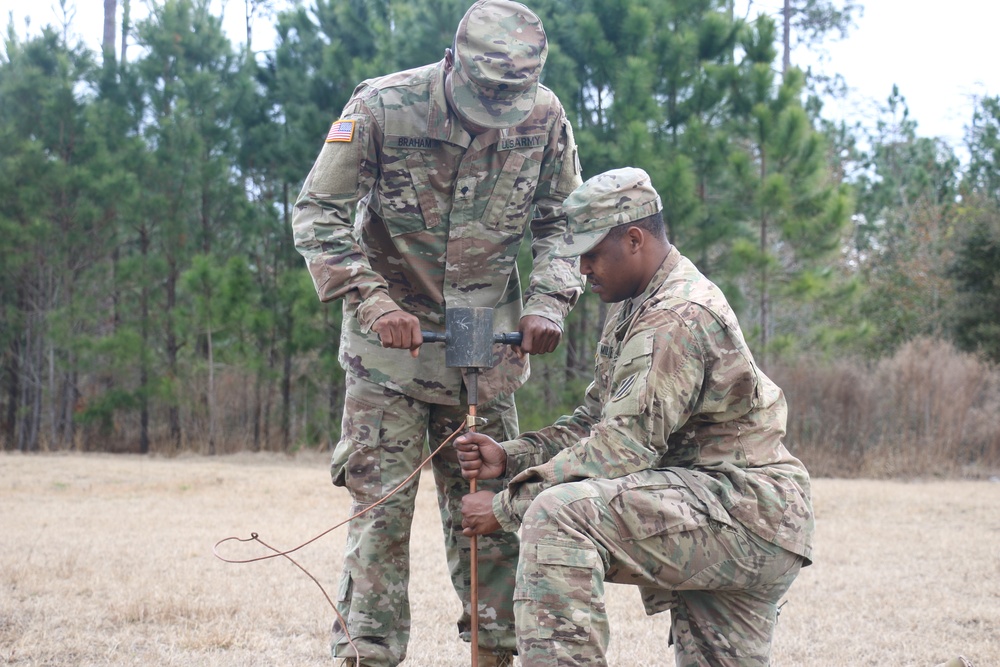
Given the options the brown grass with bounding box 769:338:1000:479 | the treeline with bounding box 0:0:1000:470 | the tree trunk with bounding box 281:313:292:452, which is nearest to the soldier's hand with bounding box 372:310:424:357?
the treeline with bounding box 0:0:1000:470

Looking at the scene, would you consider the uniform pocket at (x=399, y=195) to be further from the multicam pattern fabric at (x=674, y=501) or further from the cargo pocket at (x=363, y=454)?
the multicam pattern fabric at (x=674, y=501)

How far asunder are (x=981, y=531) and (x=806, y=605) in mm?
3404

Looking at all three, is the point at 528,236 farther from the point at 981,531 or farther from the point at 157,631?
the point at 157,631

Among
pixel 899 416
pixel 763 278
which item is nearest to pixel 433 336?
pixel 763 278

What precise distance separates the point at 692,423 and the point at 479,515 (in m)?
0.65

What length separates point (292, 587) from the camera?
5234mm

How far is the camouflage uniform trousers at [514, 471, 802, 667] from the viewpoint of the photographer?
2.46m

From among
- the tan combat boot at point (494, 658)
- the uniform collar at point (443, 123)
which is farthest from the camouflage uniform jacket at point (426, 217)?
the tan combat boot at point (494, 658)

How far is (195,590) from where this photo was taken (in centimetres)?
504

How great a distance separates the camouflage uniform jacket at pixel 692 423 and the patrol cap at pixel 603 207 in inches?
7.6

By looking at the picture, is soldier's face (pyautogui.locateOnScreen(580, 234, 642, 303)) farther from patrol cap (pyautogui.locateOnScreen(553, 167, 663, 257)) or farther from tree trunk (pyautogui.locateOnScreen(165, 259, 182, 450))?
tree trunk (pyautogui.locateOnScreen(165, 259, 182, 450))

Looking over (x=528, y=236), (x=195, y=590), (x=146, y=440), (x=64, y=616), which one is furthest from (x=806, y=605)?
(x=146, y=440)

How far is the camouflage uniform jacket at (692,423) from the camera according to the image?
2.64 metres

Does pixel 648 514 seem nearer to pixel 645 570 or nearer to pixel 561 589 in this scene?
pixel 645 570
